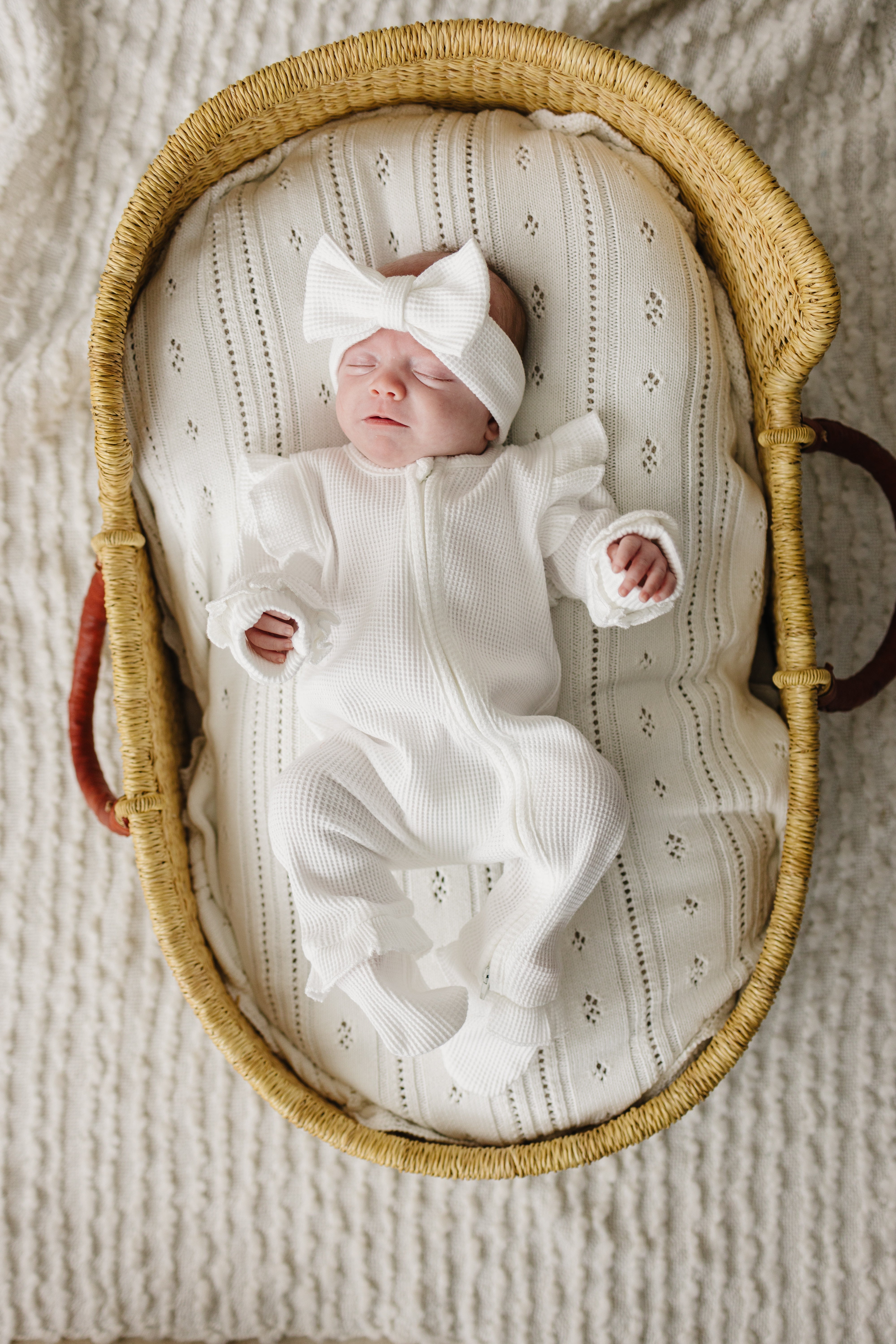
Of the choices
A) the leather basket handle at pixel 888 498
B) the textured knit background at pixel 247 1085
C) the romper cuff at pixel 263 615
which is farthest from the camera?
the textured knit background at pixel 247 1085

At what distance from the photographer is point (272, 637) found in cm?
104

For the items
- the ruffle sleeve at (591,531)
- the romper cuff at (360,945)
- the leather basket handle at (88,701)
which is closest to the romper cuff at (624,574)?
the ruffle sleeve at (591,531)

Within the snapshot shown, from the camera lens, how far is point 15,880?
1.44 meters

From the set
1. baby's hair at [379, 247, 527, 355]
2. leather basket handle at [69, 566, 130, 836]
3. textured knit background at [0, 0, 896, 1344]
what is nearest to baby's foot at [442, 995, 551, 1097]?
textured knit background at [0, 0, 896, 1344]

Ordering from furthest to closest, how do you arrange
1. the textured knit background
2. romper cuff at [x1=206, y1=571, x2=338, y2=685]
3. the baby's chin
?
the textured knit background, the baby's chin, romper cuff at [x1=206, y1=571, x2=338, y2=685]

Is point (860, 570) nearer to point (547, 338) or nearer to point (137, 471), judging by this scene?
point (547, 338)

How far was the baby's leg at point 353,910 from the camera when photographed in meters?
1.03

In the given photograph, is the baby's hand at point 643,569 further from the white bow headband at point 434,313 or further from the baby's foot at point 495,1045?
the baby's foot at point 495,1045

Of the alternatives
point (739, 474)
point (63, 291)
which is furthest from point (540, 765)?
point (63, 291)

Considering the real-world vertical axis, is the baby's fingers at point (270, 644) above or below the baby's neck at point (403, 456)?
below

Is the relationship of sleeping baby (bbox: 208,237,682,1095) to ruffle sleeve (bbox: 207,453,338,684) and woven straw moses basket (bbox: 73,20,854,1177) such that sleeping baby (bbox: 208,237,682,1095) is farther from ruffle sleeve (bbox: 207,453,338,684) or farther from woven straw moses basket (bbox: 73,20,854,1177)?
woven straw moses basket (bbox: 73,20,854,1177)

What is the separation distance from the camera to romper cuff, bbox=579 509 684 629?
1.06 m

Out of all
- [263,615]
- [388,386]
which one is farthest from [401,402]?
[263,615]

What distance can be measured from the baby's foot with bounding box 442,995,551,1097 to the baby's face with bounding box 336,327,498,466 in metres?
0.60
